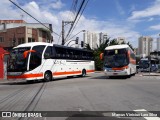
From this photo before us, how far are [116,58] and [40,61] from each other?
7.50 metres

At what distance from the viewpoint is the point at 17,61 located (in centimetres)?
2255

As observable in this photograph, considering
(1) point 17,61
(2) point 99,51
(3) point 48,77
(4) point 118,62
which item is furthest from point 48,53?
(2) point 99,51

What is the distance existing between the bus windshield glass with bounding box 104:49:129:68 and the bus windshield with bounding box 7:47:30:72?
8237mm

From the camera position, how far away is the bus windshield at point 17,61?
73.3ft

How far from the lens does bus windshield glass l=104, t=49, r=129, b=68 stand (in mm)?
26938

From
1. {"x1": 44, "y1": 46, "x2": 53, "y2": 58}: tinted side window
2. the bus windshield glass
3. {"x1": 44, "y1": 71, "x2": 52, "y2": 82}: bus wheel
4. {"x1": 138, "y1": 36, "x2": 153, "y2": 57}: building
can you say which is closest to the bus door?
{"x1": 44, "y1": 46, "x2": 53, "y2": 58}: tinted side window

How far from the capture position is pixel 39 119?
8273 millimetres

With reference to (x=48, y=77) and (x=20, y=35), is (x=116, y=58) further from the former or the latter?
(x=20, y=35)

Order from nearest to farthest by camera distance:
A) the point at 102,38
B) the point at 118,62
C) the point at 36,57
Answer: the point at 36,57 < the point at 118,62 < the point at 102,38

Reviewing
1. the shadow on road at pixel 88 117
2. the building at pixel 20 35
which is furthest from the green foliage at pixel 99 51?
the shadow on road at pixel 88 117

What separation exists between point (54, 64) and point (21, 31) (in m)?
31.9

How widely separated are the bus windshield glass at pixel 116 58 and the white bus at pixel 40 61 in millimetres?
3887

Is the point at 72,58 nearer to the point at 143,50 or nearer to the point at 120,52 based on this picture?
the point at 120,52

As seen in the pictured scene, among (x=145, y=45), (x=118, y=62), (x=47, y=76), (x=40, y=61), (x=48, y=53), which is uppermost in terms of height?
(x=145, y=45)
